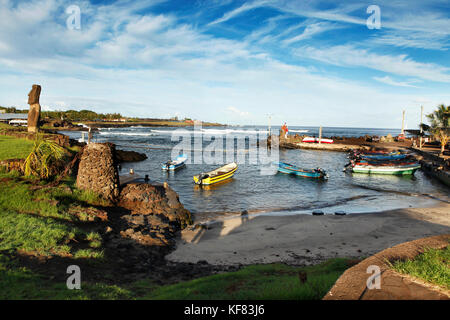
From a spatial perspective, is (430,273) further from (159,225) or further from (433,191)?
(433,191)

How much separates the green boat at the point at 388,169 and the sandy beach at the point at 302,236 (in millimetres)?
20616

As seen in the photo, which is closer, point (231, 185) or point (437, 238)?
point (437, 238)

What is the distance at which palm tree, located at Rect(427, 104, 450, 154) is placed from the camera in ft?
142

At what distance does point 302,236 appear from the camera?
538 inches

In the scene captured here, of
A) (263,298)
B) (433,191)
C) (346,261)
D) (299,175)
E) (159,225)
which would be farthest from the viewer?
(299,175)

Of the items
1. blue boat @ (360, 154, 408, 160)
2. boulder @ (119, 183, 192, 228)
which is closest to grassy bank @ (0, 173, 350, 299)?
boulder @ (119, 183, 192, 228)

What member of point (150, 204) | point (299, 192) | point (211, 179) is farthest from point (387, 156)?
point (150, 204)

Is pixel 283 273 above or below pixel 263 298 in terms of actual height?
below

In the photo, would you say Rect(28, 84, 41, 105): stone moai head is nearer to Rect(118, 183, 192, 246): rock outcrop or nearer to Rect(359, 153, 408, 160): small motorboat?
Rect(118, 183, 192, 246): rock outcrop

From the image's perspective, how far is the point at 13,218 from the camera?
370 inches

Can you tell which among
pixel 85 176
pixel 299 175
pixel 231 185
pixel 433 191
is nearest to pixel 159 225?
pixel 85 176

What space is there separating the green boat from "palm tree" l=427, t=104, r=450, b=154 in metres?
9.63
